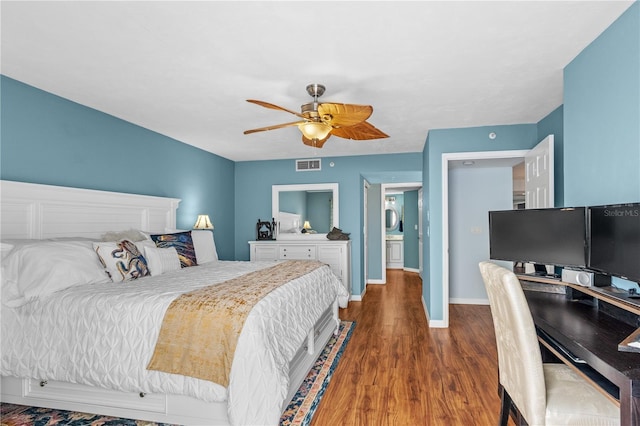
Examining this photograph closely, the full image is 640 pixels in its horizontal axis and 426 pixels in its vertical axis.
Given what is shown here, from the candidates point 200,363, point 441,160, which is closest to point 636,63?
point 441,160

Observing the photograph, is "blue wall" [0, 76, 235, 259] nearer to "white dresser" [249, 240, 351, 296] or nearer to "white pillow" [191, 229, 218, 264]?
"white pillow" [191, 229, 218, 264]

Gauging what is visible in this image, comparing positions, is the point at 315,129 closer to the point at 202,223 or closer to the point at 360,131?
the point at 360,131

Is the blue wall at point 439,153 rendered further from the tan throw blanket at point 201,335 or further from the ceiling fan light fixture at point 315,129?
the tan throw blanket at point 201,335

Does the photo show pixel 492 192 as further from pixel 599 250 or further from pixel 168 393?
pixel 168 393

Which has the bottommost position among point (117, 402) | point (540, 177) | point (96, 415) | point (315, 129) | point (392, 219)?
point (96, 415)

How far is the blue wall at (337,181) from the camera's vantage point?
18.7ft

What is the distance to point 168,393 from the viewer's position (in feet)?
6.66

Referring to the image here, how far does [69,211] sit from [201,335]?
206 centimetres

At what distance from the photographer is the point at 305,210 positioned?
5945mm

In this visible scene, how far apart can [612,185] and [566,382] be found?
1.15m

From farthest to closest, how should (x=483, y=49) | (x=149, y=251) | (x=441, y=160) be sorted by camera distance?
1. (x=441, y=160)
2. (x=149, y=251)
3. (x=483, y=49)

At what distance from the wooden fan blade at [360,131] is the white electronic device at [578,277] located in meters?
1.63

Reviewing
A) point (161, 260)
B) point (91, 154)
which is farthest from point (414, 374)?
point (91, 154)

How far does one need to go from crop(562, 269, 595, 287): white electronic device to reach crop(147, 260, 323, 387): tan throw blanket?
1.99 meters
